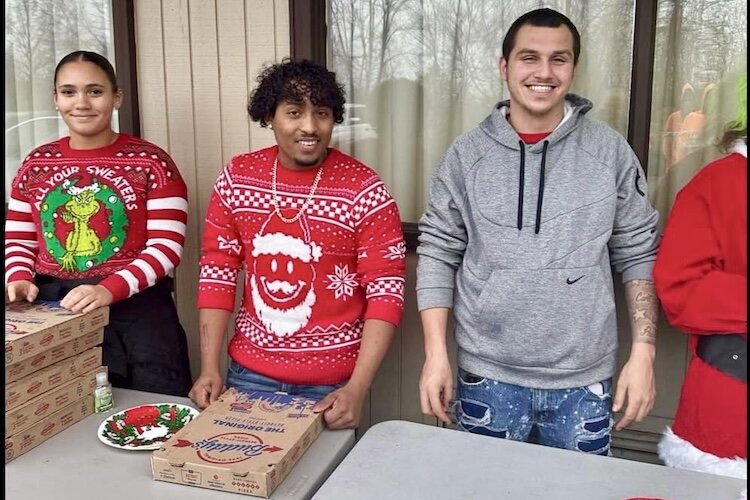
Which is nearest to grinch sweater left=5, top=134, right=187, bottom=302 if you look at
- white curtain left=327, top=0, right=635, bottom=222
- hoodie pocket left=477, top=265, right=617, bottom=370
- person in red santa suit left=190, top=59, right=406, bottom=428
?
person in red santa suit left=190, top=59, right=406, bottom=428

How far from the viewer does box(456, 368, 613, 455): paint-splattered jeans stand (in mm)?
1652

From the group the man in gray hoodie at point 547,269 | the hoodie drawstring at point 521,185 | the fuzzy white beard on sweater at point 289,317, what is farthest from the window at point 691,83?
the fuzzy white beard on sweater at point 289,317

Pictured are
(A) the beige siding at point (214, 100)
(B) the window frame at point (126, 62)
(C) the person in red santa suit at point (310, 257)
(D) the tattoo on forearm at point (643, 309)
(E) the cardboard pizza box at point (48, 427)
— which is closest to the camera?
(E) the cardboard pizza box at point (48, 427)

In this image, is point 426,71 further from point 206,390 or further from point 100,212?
point 206,390

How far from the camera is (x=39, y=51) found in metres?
2.96

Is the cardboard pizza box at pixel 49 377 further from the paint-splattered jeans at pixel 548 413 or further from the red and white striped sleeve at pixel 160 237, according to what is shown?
the paint-splattered jeans at pixel 548 413

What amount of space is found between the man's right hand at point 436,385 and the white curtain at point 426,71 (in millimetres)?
1066

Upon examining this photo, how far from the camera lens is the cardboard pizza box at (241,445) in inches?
51.9

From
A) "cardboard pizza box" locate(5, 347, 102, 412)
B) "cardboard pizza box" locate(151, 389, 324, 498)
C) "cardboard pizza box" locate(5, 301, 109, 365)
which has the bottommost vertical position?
"cardboard pizza box" locate(151, 389, 324, 498)

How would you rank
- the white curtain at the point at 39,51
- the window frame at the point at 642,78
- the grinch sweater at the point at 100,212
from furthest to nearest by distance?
the white curtain at the point at 39,51, the window frame at the point at 642,78, the grinch sweater at the point at 100,212

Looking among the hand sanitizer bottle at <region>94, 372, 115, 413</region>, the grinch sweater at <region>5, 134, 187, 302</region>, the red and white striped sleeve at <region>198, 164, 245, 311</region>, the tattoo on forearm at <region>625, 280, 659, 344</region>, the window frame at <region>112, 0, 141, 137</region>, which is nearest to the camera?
the tattoo on forearm at <region>625, 280, 659, 344</region>

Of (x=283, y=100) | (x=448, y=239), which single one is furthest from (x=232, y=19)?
(x=448, y=239)

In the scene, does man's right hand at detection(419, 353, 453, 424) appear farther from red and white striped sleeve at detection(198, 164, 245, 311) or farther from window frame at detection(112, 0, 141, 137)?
window frame at detection(112, 0, 141, 137)

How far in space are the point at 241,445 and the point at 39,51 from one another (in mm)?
2234
